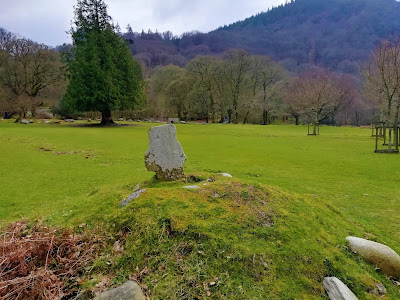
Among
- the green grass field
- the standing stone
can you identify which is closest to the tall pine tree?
the green grass field

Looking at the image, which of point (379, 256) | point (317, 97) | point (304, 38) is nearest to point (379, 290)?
point (379, 256)

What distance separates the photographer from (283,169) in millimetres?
12336

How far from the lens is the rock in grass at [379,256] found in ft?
12.4

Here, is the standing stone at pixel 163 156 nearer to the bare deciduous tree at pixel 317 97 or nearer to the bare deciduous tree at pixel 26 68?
the bare deciduous tree at pixel 317 97

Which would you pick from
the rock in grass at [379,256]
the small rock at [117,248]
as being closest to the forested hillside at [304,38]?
the rock in grass at [379,256]

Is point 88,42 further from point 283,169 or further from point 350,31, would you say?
point 350,31

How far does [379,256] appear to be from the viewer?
12.6 feet

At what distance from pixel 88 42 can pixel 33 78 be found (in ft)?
54.8

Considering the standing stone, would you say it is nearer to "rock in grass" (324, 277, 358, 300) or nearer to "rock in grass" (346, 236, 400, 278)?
"rock in grass" (346, 236, 400, 278)

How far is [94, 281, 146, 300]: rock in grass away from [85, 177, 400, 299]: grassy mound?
138mm

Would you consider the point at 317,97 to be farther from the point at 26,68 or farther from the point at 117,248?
the point at 26,68

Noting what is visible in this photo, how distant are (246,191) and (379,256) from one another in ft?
6.98

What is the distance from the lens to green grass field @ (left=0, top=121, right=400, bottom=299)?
356 cm

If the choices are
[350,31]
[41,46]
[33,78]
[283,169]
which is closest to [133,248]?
[283,169]
